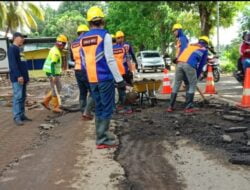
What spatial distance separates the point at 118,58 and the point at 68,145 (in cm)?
441

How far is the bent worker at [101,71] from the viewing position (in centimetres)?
610

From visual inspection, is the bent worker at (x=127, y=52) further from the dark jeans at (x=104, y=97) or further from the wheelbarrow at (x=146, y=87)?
the dark jeans at (x=104, y=97)

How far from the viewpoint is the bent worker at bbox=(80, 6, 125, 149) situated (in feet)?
20.0

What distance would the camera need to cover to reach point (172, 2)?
149 cm

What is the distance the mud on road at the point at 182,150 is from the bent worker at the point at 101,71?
0.40 meters

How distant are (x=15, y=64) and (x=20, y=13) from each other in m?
7.37

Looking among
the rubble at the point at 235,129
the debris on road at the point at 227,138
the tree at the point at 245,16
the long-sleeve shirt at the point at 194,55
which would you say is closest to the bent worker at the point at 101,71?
the debris on road at the point at 227,138

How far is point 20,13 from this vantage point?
57.8 inches

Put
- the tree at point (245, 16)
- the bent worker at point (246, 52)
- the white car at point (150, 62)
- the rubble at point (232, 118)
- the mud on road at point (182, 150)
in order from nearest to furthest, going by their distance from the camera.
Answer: the tree at point (245, 16)
the mud on road at point (182, 150)
the rubble at point (232, 118)
the bent worker at point (246, 52)
the white car at point (150, 62)

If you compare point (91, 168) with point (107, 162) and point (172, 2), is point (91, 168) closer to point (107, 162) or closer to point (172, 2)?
point (107, 162)

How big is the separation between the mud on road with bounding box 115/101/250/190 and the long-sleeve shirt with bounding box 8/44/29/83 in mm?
2109

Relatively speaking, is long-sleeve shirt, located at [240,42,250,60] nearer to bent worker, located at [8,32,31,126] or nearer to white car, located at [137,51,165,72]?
bent worker, located at [8,32,31,126]

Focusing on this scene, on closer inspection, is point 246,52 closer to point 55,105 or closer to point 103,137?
point 55,105

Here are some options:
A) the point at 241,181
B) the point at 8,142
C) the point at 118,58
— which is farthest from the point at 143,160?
the point at 118,58
